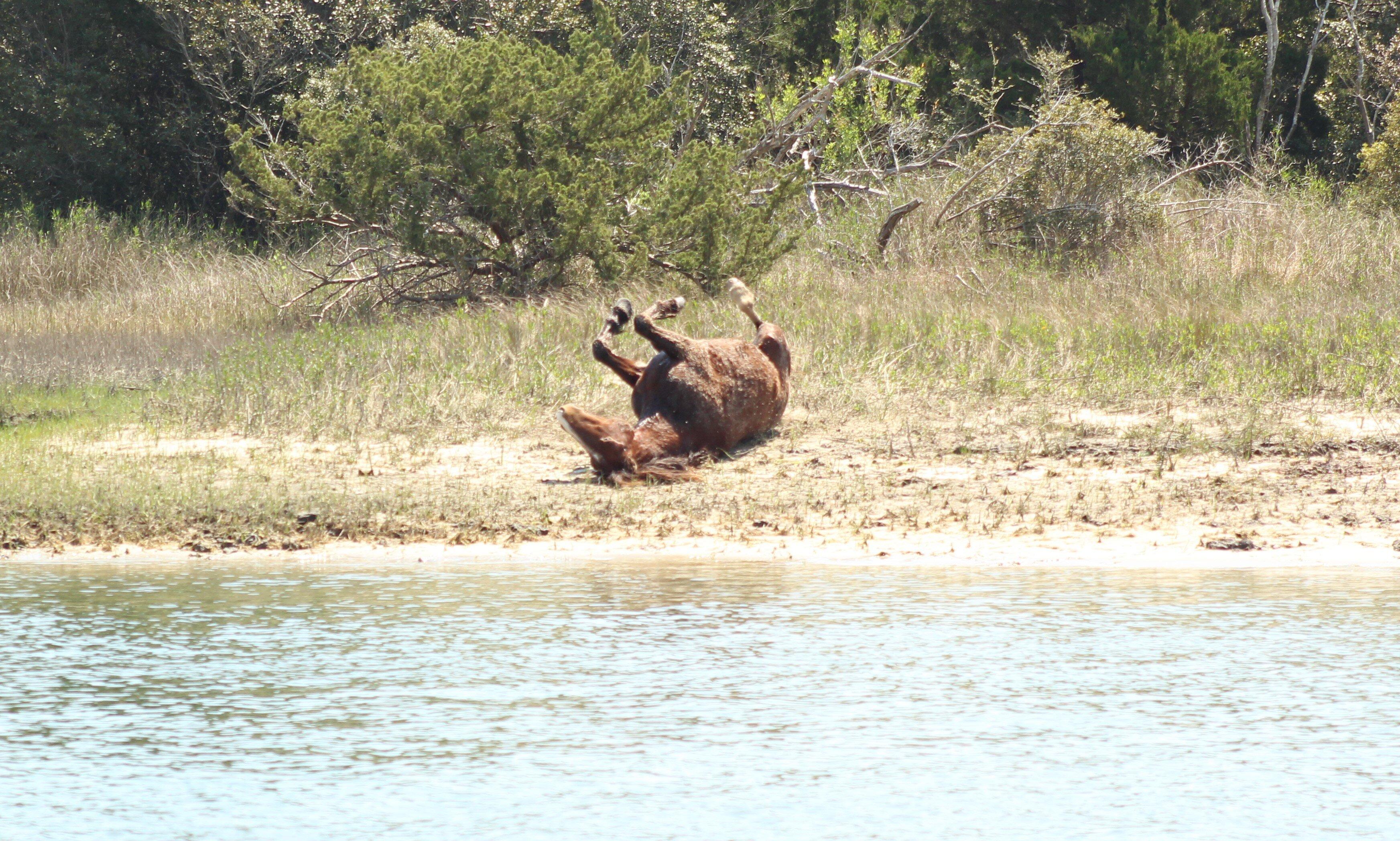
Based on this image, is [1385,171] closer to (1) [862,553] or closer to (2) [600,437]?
(2) [600,437]

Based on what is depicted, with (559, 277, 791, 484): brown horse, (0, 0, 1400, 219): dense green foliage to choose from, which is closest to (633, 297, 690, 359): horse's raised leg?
(559, 277, 791, 484): brown horse

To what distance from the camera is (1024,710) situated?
4215 mm

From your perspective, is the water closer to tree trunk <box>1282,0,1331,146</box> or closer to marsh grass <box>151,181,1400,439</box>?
marsh grass <box>151,181,1400,439</box>

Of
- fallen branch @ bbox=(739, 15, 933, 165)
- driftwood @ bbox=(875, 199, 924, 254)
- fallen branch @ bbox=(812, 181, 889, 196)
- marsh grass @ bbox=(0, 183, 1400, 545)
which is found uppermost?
fallen branch @ bbox=(739, 15, 933, 165)

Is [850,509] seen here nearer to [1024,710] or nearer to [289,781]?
[1024,710]

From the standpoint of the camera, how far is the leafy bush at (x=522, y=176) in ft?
45.1

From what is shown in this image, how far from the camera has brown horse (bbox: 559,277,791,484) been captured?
8.38 meters

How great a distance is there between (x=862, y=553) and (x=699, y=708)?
2.77 metres

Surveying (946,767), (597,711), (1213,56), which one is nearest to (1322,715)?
(946,767)

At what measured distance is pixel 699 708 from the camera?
4250 millimetres

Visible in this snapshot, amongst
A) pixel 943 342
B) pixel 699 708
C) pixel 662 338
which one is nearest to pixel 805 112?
pixel 943 342

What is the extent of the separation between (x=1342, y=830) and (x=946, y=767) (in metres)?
0.90

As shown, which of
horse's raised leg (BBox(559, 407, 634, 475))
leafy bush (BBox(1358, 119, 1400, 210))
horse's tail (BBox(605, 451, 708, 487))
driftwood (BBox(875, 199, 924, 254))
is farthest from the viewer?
leafy bush (BBox(1358, 119, 1400, 210))

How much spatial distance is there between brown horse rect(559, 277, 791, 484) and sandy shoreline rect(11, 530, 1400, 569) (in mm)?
1226
